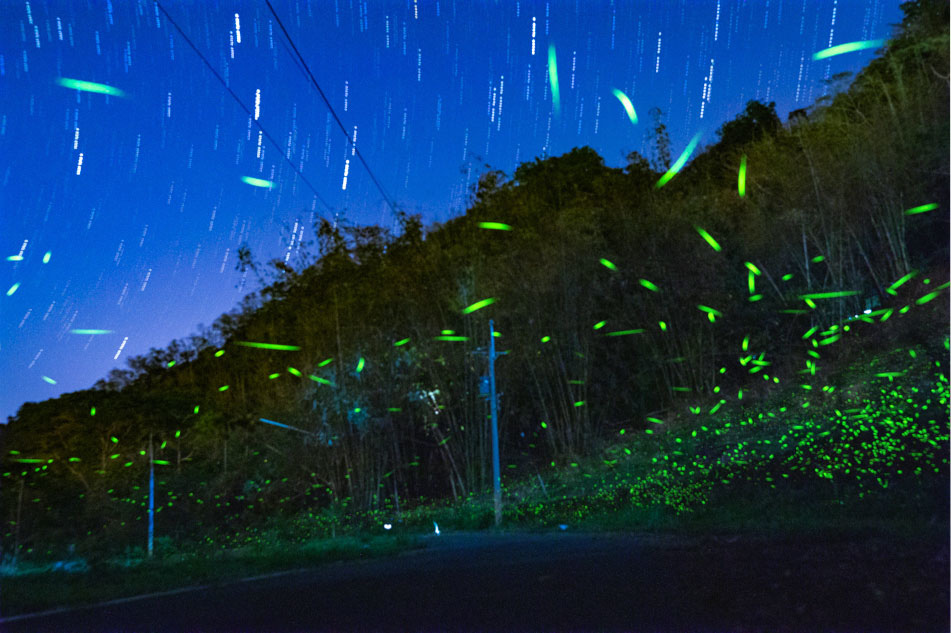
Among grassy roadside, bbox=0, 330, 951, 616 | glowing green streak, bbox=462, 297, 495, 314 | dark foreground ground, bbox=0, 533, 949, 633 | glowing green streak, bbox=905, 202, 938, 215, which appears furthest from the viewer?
glowing green streak, bbox=462, 297, 495, 314

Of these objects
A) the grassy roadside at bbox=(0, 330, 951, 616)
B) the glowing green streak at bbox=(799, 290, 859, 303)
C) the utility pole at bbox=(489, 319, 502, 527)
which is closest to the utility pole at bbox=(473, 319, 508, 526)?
the utility pole at bbox=(489, 319, 502, 527)

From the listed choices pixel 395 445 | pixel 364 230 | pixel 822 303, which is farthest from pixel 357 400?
pixel 822 303

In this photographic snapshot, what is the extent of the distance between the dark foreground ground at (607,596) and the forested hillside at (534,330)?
1044 centimetres

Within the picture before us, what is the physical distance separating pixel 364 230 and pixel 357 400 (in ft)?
19.2

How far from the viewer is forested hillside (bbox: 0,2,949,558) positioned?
18469 millimetres

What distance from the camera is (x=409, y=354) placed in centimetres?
2625

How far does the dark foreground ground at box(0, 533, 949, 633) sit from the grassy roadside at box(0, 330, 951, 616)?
1499 millimetres

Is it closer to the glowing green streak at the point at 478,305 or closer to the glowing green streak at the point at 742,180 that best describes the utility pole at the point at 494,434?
the glowing green streak at the point at 478,305

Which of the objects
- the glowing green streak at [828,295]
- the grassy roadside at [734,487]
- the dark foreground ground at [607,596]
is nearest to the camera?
the dark foreground ground at [607,596]

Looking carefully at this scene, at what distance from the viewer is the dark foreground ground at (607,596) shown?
5.40 metres

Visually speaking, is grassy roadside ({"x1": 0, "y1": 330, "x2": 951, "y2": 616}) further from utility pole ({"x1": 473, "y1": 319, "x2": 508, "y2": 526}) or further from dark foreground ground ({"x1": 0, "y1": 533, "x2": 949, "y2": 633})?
dark foreground ground ({"x1": 0, "y1": 533, "x2": 949, "y2": 633})

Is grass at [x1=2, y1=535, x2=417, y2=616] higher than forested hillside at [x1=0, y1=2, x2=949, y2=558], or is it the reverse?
forested hillside at [x1=0, y1=2, x2=949, y2=558]

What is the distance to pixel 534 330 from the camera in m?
23.5

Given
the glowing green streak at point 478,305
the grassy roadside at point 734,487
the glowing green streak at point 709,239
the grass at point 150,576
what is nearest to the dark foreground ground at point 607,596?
the grass at point 150,576
